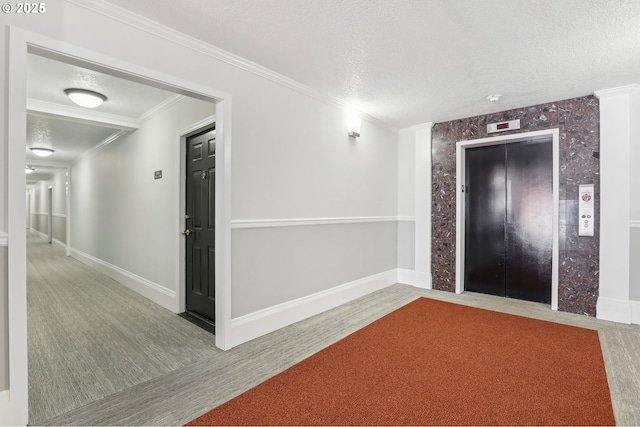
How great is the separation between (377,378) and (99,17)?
3137 millimetres

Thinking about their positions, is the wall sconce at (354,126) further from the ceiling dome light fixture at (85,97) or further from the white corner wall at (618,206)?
the ceiling dome light fixture at (85,97)

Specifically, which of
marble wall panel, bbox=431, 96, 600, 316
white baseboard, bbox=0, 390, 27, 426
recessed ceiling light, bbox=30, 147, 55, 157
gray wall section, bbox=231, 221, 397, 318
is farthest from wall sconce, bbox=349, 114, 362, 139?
recessed ceiling light, bbox=30, 147, 55, 157

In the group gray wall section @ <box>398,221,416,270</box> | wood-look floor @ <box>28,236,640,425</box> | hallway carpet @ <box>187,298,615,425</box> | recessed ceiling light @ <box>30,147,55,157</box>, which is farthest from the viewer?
recessed ceiling light @ <box>30,147,55,157</box>

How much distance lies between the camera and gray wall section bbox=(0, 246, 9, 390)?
1733 mm

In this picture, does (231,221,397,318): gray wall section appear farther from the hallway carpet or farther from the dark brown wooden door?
the hallway carpet

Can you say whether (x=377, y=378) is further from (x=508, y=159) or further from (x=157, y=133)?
(x=157, y=133)

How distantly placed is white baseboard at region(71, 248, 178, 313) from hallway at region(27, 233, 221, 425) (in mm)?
84

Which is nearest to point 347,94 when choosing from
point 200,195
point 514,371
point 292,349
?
point 200,195

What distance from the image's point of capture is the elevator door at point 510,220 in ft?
13.5

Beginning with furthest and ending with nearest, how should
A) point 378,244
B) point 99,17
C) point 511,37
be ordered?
point 378,244, point 511,37, point 99,17

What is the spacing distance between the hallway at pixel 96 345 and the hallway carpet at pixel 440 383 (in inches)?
34.9

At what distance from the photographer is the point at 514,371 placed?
2.35m

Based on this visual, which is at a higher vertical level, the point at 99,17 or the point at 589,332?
the point at 99,17

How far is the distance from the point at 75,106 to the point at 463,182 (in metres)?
5.81
